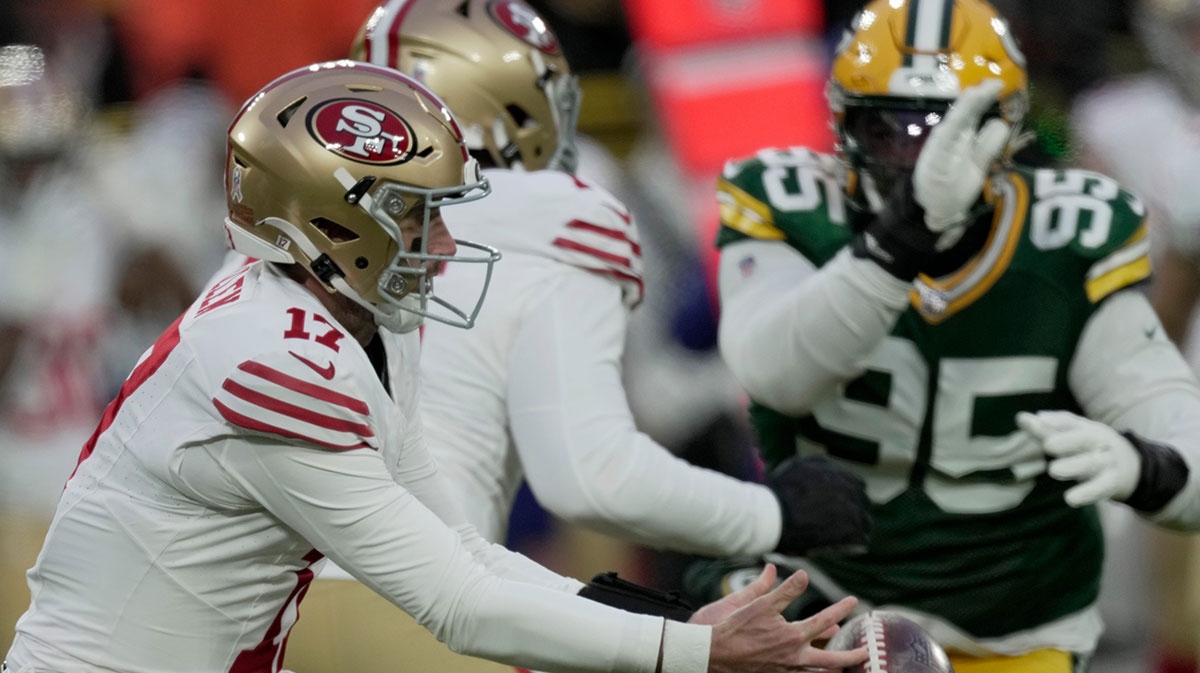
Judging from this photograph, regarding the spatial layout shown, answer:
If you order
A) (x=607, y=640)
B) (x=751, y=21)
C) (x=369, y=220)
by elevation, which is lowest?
(x=751, y=21)

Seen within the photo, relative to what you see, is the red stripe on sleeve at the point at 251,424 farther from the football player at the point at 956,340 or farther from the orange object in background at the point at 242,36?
the orange object in background at the point at 242,36

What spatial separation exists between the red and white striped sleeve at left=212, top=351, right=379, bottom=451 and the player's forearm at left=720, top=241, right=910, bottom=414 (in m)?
0.96

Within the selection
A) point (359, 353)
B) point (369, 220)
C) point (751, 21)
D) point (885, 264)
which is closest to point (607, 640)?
point (359, 353)

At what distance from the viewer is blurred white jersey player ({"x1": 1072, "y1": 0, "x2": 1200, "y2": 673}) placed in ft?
13.1

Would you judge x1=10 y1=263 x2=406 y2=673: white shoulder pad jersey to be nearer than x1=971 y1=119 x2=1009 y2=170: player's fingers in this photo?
Yes

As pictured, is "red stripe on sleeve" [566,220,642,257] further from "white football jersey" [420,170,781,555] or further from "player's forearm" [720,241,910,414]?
"player's forearm" [720,241,910,414]

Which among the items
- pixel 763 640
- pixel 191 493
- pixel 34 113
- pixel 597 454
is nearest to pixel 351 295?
pixel 191 493

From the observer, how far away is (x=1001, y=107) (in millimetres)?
2789

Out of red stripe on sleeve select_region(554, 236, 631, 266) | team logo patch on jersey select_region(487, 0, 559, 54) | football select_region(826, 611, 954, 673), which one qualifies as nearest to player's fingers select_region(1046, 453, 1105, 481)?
football select_region(826, 611, 954, 673)

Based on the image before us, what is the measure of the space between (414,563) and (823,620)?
53 cm

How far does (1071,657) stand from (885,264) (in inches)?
31.2

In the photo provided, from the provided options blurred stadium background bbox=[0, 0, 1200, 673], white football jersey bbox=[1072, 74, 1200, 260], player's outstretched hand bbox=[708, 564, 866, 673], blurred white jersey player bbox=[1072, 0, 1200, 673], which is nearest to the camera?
player's outstretched hand bbox=[708, 564, 866, 673]

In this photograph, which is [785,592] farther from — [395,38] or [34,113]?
[34,113]

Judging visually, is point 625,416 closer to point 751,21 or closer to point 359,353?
point 359,353
